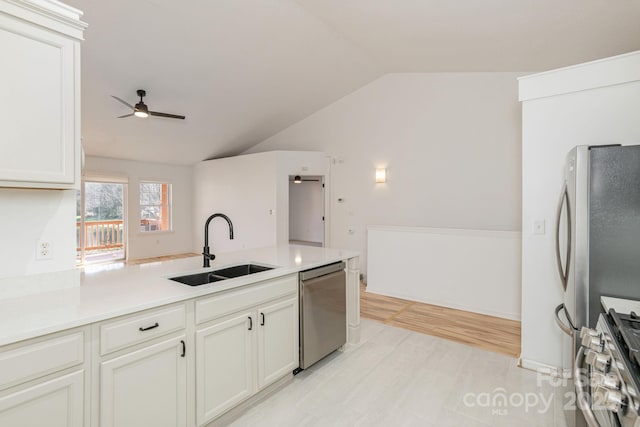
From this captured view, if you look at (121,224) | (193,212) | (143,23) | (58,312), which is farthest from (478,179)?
(121,224)

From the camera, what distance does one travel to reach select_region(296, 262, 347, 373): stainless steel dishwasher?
248 cm

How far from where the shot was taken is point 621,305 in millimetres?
1669

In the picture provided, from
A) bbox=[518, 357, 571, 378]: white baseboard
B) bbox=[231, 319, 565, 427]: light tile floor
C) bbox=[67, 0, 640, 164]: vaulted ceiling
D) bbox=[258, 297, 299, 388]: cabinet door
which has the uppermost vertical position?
bbox=[67, 0, 640, 164]: vaulted ceiling

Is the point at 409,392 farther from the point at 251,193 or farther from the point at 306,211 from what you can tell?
the point at 306,211

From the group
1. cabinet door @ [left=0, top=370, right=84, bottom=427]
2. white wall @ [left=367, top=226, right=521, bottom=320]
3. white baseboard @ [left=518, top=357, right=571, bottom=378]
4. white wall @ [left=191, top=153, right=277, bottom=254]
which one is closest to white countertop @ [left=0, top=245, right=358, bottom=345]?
cabinet door @ [left=0, top=370, right=84, bottom=427]

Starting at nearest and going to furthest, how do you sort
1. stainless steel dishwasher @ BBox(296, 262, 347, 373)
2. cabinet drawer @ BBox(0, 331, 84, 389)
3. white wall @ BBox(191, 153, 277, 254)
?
1. cabinet drawer @ BBox(0, 331, 84, 389)
2. stainless steel dishwasher @ BBox(296, 262, 347, 373)
3. white wall @ BBox(191, 153, 277, 254)

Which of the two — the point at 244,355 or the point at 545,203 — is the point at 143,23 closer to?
the point at 244,355

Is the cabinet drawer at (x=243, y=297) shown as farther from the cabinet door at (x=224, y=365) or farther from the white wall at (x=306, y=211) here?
the white wall at (x=306, y=211)

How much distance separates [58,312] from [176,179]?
768 cm

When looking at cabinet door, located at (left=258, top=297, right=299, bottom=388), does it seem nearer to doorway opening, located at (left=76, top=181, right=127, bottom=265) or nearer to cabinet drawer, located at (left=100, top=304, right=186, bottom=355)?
cabinet drawer, located at (left=100, top=304, right=186, bottom=355)

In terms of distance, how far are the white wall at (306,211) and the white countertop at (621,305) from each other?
8193mm

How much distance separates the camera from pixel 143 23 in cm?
349

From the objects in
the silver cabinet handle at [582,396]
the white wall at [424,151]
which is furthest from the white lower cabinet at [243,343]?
the white wall at [424,151]

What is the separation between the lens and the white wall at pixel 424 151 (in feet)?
15.6
